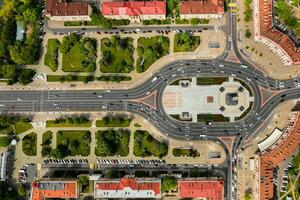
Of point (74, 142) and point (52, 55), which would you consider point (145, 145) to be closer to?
point (74, 142)

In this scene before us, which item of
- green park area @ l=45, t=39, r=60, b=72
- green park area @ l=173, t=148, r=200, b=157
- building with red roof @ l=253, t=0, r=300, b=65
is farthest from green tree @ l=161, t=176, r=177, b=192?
building with red roof @ l=253, t=0, r=300, b=65

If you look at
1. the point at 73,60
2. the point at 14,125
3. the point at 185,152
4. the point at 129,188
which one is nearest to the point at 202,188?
the point at 185,152

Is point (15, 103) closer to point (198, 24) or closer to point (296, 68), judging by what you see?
point (198, 24)

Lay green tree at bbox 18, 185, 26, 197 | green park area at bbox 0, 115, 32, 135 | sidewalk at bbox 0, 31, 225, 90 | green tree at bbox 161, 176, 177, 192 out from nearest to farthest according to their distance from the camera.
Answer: green tree at bbox 161, 176, 177, 192, green tree at bbox 18, 185, 26, 197, sidewalk at bbox 0, 31, 225, 90, green park area at bbox 0, 115, 32, 135

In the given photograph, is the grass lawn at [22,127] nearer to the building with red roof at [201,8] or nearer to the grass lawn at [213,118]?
the grass lawn at [213,118]

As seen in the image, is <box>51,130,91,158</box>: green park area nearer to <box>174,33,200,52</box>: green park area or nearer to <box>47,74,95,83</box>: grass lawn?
<box>47,74,95,83</box>: grass lawn

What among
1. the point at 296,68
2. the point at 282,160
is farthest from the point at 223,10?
the point at 282,160
